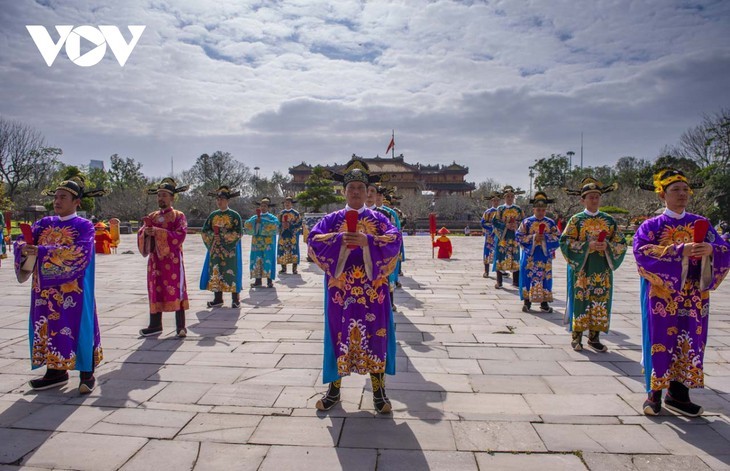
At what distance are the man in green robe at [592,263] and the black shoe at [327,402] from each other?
118 inches

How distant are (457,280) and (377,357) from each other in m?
7.36

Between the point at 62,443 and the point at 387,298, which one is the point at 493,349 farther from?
the point at 62,443

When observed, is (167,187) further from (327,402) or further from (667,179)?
(667,179)

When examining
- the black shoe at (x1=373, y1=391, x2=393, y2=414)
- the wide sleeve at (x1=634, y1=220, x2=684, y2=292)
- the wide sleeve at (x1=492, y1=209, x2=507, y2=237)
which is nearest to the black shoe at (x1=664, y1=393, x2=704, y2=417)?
the wide sleeve at (x1=634, y1=220, x2=684, y2=292)

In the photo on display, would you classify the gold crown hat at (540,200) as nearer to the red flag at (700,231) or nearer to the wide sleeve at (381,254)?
the red flag at (700,231)

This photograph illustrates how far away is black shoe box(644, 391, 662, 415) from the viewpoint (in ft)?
11.3

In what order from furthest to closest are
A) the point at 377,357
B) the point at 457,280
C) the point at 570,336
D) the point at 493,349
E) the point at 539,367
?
1. the point at 457,280
2. the point at 570,336
3. the point at 493,349
4. the point at 539,367
5. the point at 377,357

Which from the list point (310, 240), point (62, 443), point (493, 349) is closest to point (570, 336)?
point (493, 349)

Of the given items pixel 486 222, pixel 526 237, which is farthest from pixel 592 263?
pixel 486 222

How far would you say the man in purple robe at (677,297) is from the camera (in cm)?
340

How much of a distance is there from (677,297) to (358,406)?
2655 mm

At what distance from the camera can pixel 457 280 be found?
1052 centimetres

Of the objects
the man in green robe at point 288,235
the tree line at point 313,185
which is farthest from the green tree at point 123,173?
the man in green robe at point 288,235

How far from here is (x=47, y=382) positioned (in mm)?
3922
